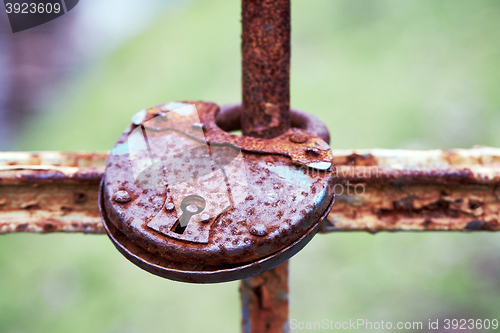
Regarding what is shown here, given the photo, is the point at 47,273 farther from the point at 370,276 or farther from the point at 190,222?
the point at 190,222

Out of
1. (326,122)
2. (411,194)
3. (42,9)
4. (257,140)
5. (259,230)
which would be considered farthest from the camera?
(326,122)

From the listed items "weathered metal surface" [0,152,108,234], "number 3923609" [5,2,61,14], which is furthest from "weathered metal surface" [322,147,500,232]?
"number 3923609" [5,2,61,14]

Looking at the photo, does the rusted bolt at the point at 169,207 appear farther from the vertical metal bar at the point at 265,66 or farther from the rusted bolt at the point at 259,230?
the vertical metal bar at the point at 265,66

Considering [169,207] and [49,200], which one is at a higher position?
[169,207]

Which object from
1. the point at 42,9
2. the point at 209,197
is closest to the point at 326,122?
the point at 42,9

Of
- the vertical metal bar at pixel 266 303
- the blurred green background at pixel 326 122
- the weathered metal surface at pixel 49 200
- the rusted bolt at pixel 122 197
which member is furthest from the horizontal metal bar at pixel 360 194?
the blurred green background at pixel 326 122

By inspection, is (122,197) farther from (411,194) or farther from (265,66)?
(411,194)
